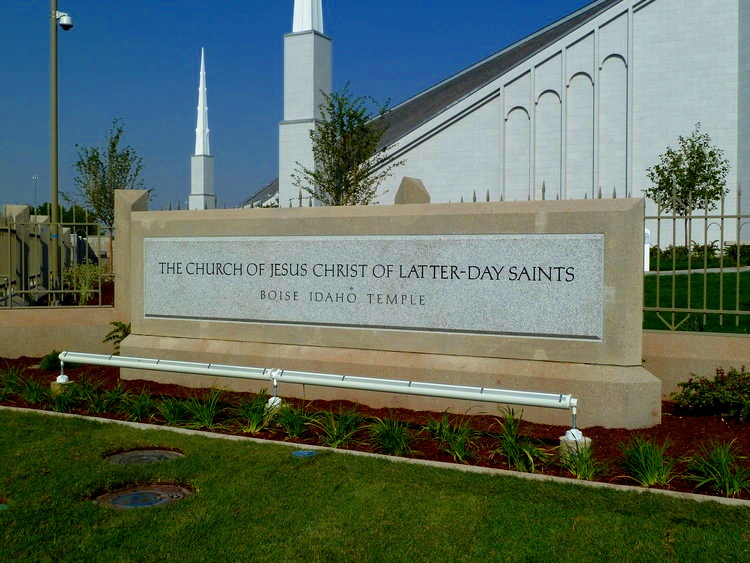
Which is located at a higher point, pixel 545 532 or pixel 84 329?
pixel 84 329

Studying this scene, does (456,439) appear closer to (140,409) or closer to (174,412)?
(174,412)

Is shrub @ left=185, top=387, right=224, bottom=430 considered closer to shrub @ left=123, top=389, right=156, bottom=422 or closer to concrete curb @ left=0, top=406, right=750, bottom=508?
concrete curb @ left=0, top=406, right=750, bottom=508

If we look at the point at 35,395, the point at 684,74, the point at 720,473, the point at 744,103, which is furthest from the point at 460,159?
the point at 720,473

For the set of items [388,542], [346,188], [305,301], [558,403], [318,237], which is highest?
[346,188]

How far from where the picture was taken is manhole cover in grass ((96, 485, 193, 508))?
189 inches

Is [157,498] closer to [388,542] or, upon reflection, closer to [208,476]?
[208,476]

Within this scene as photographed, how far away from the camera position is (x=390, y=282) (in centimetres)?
789

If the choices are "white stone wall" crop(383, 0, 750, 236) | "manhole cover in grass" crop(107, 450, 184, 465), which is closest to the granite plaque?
"manhole cover in grass" crop(107, 450, 184, 465)

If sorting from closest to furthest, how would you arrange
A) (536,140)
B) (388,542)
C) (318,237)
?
(388,542) < (318,237) < (536,140)

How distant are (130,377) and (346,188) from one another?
10040mm

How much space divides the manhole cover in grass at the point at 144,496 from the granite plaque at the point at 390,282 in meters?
3.38

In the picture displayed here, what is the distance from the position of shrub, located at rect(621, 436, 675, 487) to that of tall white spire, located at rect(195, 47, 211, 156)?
171 feet

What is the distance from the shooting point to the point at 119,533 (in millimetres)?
4230

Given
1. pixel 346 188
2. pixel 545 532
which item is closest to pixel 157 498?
pixel 545 532
